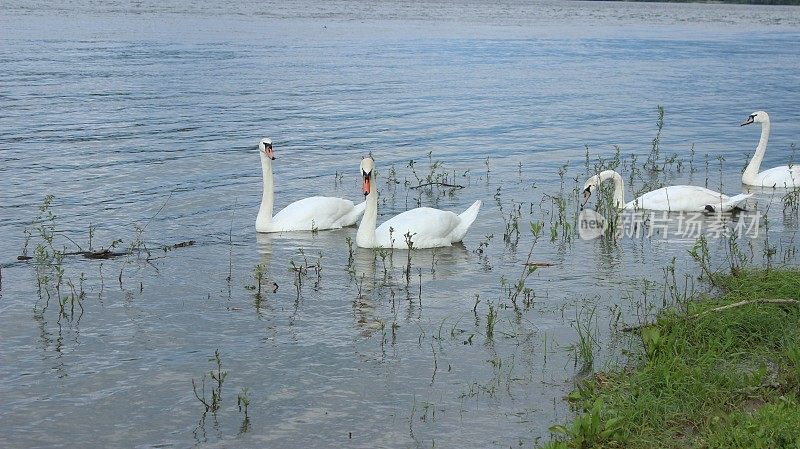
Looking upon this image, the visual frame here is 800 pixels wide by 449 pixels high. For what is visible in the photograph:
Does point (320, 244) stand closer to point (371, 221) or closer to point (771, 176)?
point (371, 221)

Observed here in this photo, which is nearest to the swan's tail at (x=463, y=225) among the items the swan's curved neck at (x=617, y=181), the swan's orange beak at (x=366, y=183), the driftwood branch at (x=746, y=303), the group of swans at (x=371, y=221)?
the group of swans at (x=371, y=221)

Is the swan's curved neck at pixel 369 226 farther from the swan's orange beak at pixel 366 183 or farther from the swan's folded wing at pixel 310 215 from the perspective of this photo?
the swan's folded wing at pixel 310 215

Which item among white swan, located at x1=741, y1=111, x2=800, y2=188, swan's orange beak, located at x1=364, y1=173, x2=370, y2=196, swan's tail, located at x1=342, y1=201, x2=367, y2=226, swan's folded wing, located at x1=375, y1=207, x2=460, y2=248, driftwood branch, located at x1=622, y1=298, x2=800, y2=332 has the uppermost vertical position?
white swan, located at x1=741, y1=111, x2=800, y2=188

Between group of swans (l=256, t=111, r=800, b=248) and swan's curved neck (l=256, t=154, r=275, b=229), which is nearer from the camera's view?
group of swans (l=256, t=111, r=800, b=248)

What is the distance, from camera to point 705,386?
6887mm

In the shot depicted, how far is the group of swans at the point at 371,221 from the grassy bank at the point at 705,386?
3.69 metres

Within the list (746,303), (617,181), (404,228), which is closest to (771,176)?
(617,181)

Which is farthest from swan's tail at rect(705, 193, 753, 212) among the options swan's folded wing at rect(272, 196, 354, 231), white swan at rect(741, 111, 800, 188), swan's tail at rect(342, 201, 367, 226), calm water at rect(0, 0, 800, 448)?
swan's folded wing at rect(272, 196, 354, 231)

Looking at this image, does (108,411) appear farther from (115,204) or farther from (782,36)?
(782,36)

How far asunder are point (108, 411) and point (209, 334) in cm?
166

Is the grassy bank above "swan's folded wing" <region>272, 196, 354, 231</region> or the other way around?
the other way around

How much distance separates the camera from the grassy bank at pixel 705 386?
6.21 meters

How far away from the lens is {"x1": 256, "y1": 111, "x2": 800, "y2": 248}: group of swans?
11914 mm

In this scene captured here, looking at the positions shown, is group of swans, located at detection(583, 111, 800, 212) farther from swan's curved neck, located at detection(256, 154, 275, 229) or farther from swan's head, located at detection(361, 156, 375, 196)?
swan's curved neck, located at detection(256, 154, 275, 229)
